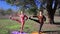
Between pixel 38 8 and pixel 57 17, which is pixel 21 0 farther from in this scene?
pixel 57 17

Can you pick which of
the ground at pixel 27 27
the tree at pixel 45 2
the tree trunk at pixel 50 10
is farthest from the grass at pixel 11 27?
the tree trunk at pixel 50 10

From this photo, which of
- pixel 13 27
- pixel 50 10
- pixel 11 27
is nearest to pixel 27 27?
pixel 13 27

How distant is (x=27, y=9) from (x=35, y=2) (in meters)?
1.19

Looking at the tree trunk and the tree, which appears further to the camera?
the tree trunk

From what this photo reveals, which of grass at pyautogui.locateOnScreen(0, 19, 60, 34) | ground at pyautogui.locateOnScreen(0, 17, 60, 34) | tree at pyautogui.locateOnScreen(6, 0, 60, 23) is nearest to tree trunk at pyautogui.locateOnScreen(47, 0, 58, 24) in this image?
tree at pyautogui.locateOnScreen(6, 0, 60, 23)

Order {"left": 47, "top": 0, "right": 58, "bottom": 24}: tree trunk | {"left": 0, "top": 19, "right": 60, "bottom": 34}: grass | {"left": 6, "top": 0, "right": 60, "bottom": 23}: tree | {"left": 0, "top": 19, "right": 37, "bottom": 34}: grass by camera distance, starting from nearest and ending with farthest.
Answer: {"left": 0, "top": 19, "right": 60, "bottom": 34}: grass → {"left": 0, "top": 19, "right": 37, "bottom": 34}: grass → {"left": 6, "top": 0, "right": 60, "bottom": 23}: tree → {"left": 47, "top": 0, "right": 58, "bottom": 24}: tree trunk

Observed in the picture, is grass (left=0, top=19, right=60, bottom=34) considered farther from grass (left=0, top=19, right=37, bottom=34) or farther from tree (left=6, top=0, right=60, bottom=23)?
tree (left=6, top=0, right=60, bottom=23)

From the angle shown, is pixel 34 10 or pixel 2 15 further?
pixel 2 15

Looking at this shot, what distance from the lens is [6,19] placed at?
26.4 meters

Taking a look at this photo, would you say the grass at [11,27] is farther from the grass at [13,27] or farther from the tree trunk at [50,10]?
the tree trunk at [50,10]

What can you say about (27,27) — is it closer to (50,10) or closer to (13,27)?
(13,27)

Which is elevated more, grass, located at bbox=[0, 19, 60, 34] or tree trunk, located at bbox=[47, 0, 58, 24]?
tree trunk, located at bbox=[47, 0, 58, 24]

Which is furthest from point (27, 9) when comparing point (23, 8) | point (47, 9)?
point (47, 9)

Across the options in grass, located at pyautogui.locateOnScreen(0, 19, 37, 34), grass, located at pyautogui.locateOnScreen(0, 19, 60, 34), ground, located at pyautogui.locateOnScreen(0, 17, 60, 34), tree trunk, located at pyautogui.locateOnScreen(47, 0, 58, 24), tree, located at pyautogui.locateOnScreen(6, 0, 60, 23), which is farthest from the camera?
tree trunk, located at pyautogui.locateOnScreen(47, 0, 58, 24)
